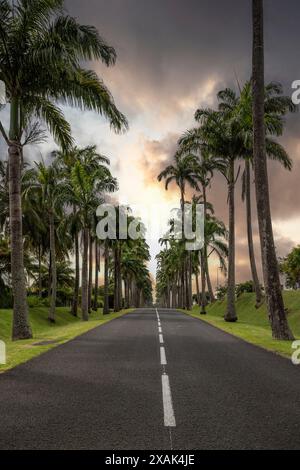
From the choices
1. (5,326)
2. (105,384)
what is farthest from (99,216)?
(105,384)

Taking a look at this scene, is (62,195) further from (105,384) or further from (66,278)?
(66,278)

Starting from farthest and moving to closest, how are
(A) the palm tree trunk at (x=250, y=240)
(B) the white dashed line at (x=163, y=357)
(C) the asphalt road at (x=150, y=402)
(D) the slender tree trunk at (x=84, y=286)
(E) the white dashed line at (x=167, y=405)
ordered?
(A) the palm tree trunk at (x=250, y=240)
(D) the slender tree trunk at (x=84, y=286)
(B) the white dashed line at (x=163, y=357)
(E) the white dashed line at (x=167, y=405)
(C) the asphalt road at (x=150, y=402)

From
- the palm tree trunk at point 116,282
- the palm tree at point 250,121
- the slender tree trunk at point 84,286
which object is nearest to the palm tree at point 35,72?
the palm tree at point 250,121

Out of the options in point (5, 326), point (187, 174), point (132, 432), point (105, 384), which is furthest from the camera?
point (187, 174)

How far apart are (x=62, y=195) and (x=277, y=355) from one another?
22713 mm

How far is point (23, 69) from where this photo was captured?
15547 millimetres

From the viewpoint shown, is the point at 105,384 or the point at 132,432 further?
the point at 105,384

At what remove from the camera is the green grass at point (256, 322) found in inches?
555

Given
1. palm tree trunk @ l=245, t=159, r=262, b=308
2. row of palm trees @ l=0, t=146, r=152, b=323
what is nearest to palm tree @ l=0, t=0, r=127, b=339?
row of palm trees @ l=0, t=146, r=152, b=323

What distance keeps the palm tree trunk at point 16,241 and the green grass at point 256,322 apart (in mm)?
8305

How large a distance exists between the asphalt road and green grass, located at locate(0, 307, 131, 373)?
72cm

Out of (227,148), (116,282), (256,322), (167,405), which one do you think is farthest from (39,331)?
(116,282)

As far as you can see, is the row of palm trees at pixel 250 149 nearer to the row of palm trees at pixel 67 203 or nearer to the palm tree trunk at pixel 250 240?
the palm tree trunk at pixel 250 240

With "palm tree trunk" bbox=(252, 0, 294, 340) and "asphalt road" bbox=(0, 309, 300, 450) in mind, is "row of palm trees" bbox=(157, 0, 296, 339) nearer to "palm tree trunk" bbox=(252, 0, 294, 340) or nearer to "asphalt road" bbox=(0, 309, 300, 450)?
"palm tree trunk" bbox=(252, 0, 294, 340)
